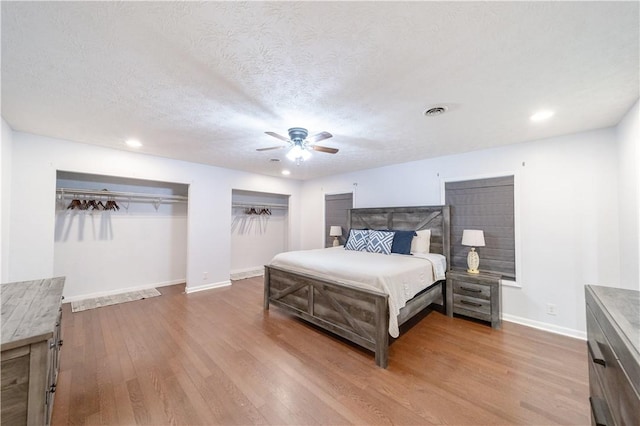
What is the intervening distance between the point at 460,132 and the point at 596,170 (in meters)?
1.63

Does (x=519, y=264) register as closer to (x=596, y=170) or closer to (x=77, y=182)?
(x=596, y=170)

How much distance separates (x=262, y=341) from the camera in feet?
A: 9.19

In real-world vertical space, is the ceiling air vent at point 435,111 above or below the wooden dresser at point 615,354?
above

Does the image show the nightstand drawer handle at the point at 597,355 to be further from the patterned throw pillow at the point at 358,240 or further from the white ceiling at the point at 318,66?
the patterned throw pillow at the point at 358,240

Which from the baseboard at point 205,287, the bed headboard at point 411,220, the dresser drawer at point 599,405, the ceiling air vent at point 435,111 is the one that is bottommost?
the baseboard at point 205,287

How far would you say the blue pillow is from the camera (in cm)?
392

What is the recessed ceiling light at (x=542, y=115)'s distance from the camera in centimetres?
245

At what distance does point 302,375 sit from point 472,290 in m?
2.61

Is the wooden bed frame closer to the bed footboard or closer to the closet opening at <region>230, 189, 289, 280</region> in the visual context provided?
the bed footboard

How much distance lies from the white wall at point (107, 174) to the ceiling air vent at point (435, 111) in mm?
4165

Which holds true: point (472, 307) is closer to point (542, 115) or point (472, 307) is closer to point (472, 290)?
point (472, 290)

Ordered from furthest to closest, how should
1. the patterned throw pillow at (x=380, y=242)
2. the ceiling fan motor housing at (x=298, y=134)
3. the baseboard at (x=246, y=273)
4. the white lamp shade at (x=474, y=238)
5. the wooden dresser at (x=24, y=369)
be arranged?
the baseboard at (x=246, y=273) → the patterned throw pillow at (x=380, y=242) → the white lamp shade at (x=474, y=238) → the ceiling fan motor housing at (x=298, y=134) → the wooden dresser at (x=24, y=369)

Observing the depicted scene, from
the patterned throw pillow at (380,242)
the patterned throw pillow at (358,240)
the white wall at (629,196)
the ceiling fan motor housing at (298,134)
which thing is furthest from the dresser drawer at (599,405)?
the patterned throw pillow at (358,240)

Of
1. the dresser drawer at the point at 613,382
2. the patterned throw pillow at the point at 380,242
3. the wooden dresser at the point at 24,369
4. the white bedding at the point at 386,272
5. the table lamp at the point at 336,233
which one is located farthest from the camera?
the table lamp at the point at 336,233
